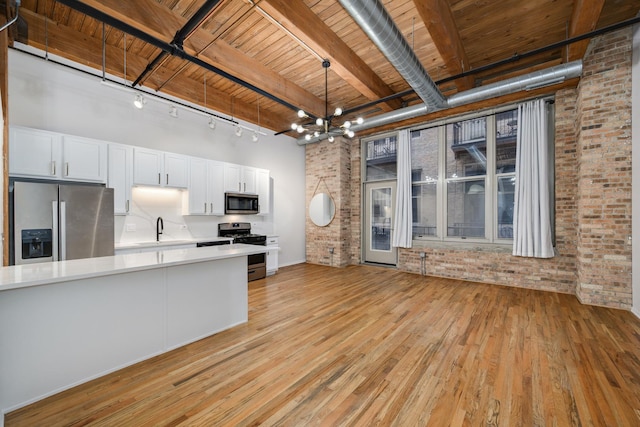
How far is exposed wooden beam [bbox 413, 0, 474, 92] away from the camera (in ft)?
8.99

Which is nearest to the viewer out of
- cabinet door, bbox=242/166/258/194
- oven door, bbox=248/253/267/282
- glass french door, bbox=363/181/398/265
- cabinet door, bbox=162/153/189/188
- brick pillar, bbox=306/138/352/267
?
cabinet door, bbox=162/153/189/188

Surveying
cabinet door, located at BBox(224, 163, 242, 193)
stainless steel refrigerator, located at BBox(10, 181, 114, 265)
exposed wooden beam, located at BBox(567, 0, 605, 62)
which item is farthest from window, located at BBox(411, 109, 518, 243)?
stainless steel refrigerator, located at BBox(10, 181, 114, 265)

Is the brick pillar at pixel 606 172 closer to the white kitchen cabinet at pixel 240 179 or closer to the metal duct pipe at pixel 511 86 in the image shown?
the metal duct pipe at pixel 511 86

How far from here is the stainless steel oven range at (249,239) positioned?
527cm

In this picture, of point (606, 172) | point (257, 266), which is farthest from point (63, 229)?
point (606, 172)

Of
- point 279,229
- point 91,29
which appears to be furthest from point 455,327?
point 91,29

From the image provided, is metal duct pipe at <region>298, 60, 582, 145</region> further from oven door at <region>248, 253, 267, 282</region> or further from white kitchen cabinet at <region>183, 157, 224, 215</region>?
oven door at <region>248, 253, 267, 282</region>

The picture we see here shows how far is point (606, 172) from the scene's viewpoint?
3.68m

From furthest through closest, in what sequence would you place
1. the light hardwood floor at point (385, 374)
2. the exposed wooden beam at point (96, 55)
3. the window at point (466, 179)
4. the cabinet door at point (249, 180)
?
the cabinet door at point (249, 180) → the window at point (466, 179) → the exposed wooden beam at point (96, 55) → the light hardwood floor at point (385, 374)

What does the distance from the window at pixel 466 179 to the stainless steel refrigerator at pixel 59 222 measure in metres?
5.71

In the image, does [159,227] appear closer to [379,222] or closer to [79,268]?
[79,268]

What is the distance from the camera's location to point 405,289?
464 cm

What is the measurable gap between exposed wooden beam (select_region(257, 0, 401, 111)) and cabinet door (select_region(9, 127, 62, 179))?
3.09m

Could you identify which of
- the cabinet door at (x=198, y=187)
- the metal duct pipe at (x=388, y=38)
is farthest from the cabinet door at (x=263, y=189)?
the metal duct pipe at (x=388, y=38)
